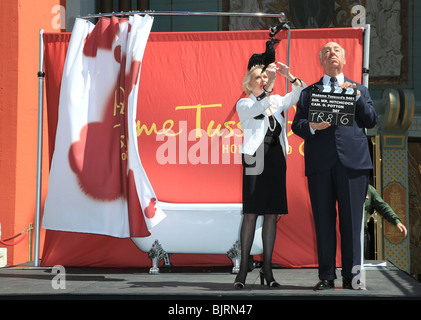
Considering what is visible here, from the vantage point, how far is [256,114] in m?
3.89

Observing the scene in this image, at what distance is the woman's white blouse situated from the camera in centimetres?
388

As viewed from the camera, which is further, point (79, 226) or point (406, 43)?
point (406, 43)

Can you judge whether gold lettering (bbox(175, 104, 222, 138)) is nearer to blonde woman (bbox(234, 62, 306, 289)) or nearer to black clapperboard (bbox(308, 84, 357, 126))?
blonde woman (bbox(234, 62, 306, 289))

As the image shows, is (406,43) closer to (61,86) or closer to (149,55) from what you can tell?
(149,55)

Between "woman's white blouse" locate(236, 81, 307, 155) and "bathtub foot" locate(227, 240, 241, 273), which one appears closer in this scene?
"woman's white blouse" locate(236, 81, 307, 155)

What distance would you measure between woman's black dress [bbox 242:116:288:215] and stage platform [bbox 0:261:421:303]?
0.50 m

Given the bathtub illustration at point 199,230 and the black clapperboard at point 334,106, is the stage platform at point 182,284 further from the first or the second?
the black clapperboard at point 334,106

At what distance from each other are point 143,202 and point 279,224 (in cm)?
132

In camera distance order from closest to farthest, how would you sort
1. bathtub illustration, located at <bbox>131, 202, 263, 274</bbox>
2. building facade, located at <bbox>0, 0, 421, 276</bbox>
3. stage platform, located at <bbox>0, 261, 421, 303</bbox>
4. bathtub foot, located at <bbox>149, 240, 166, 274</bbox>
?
stage platform, located at <bbox>0, 261, 421, 303</bbox>, bathtub foot, located at <bbox>149, 240, 166, 274</bbox>, bathtub illustration, located at <bbox>131, 202, 263, 274</bbox>, building facade, located at <bbox>0, 0, 421, 276</bbox>

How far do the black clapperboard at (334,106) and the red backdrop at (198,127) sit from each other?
1.60m

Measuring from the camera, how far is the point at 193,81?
5449 millimetres

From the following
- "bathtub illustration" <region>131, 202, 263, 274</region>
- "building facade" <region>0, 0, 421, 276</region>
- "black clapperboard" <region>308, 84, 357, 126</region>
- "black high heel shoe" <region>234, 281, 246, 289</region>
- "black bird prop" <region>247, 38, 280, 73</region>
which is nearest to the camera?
"black clapperboard" <region>308, 84, 357, 126</region>

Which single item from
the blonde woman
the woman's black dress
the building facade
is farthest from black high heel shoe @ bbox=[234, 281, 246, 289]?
the building facade

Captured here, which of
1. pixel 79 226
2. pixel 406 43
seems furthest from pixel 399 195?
pixel 79 226
